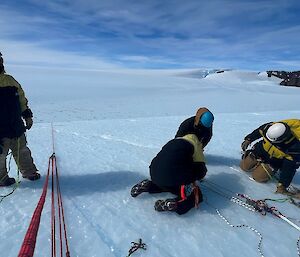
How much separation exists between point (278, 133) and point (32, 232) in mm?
3029

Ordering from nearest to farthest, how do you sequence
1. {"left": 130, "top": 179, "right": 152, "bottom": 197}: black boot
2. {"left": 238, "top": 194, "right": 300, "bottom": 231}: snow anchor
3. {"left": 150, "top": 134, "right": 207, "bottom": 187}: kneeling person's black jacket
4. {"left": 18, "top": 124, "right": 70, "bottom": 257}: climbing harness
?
{"left": 18, "top": 124, "right": 70, "bottom": 257}: climbing harness, {"left": 150, "top": 134, "right": 207, "bottom": 187}: kneeling person's black jacket, {"left": 238, "top": 194, "right": 300, "bottom": 231}: snow anchor, {"left": 130, "top": 179, "right": 152, "bottom": 197}: black boot

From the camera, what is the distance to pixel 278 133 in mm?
4090

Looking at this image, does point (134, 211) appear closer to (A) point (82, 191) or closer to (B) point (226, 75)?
(A) point (82, 191)

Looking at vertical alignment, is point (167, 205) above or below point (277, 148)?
below

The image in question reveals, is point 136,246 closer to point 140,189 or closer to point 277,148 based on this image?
point 140,189

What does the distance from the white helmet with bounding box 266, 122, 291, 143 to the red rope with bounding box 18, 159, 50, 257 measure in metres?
2.88

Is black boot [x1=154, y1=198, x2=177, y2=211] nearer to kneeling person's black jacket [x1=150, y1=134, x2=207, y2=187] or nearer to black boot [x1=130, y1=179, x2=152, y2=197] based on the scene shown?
kneeling person's black jacket [x1=150, y1=134, x2=207, y2=187]

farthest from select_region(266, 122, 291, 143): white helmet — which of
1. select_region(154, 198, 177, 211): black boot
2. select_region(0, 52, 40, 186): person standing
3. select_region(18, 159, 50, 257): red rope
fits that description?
select_region(0, 52, 40, 186): person standing

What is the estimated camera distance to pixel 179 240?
10.4 ft

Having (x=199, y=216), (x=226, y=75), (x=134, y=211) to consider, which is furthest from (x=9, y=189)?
(x=226, y=75)

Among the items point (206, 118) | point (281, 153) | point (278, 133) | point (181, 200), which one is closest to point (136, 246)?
point (181, 200)

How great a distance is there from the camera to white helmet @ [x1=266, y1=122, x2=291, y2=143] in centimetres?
407

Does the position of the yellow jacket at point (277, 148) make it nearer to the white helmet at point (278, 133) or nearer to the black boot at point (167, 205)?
the white helmet at point (278, 133)

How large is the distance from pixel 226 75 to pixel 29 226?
50.0 m
